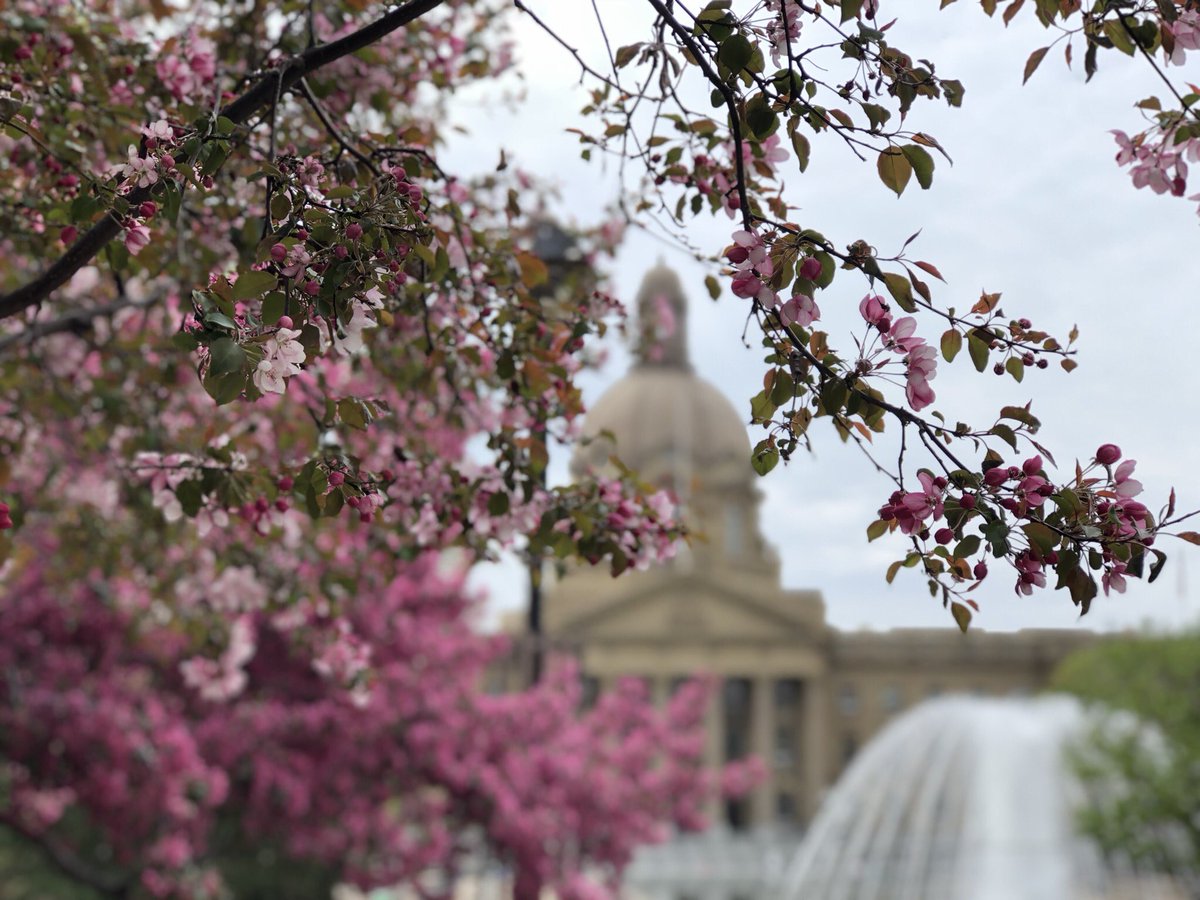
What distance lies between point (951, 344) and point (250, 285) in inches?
43.7

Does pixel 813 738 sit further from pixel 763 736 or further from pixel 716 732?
pixel 716 732

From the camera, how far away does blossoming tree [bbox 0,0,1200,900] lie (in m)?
1.89

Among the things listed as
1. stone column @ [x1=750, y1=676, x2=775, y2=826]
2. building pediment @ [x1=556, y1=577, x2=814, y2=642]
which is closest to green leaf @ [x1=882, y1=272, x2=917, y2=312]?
building pediment @ [x1=556, y1=577, x2=814, y2=642]

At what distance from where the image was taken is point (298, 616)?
4152 millimetres

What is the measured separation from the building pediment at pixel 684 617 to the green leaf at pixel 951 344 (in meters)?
42.5

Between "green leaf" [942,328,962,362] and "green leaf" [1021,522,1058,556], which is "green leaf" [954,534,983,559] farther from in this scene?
"green leaf" [942,328,962,362]

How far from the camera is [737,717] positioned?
167 ft

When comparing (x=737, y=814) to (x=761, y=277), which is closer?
(x=761, y=277)

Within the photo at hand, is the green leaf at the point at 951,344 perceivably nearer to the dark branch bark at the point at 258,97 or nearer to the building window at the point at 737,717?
the dark branch bark at the point at 258,97

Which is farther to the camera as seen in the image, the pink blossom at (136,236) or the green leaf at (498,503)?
the green leaf at (498,503)

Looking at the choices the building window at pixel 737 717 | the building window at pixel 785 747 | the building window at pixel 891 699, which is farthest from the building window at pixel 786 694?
the building window at pixel 891 699

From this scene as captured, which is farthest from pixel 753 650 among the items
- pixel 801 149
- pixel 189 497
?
pixel 801 149

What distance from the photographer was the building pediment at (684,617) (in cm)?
4562

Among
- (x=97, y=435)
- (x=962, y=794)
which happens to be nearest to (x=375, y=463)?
(x=97, y=435)
